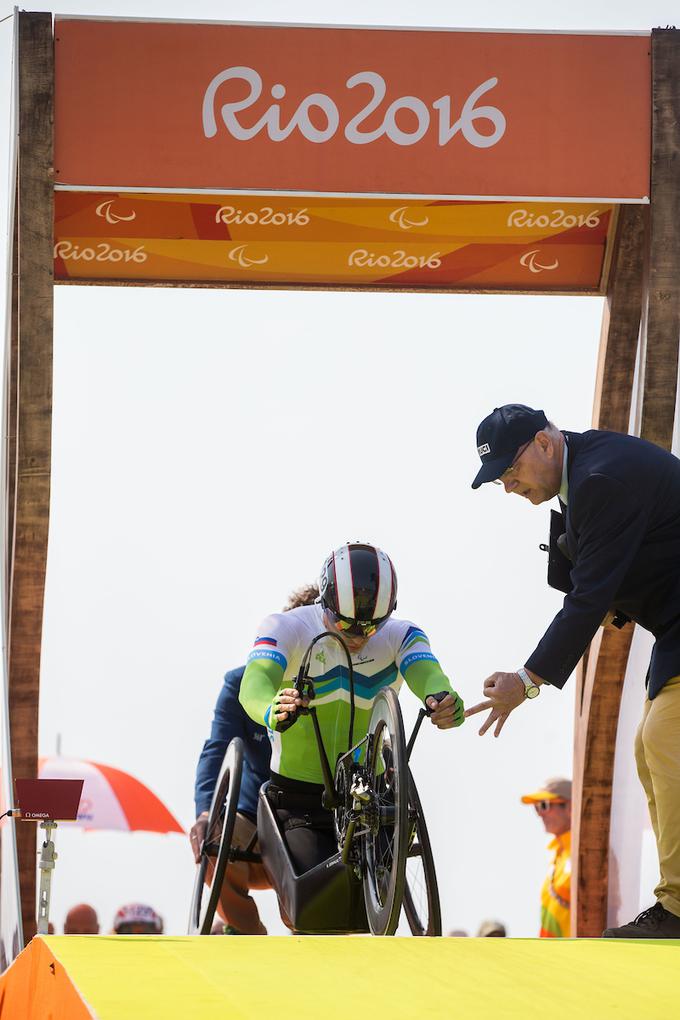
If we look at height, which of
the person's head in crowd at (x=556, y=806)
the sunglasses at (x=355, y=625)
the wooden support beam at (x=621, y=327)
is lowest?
the person's head in crowd at (x=556, y=806)

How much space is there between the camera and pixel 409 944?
2.95 meters

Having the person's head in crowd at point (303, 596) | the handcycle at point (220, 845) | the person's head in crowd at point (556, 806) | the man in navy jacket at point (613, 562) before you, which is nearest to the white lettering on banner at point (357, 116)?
the person's head in crowd at point (303, 596)

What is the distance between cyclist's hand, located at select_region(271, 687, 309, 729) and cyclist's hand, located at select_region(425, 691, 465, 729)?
0.43 metres

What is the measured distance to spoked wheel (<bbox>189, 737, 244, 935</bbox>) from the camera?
4.73m

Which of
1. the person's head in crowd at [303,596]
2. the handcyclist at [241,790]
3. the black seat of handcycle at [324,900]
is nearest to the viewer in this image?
the black seat of handcycle at [324,900]

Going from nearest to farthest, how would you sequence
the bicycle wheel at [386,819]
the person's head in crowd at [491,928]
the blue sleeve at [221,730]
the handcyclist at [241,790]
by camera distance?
1. the bicycle wheel at [386,819]
2. the handcyclist at [241,790]
3. the blue sleeve at [221,730]
4. the person's head in crowd at [491,928]

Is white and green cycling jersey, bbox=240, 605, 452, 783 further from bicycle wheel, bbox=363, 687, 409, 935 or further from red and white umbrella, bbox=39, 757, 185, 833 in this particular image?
red and white umbrella, bbox=39, 757, 185, 833

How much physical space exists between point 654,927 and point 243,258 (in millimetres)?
4460

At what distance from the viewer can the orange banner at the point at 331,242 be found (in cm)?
711

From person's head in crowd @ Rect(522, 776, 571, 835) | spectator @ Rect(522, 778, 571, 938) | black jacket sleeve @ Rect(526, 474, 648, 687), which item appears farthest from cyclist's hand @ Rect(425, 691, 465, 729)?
person's head in crowd @ Rect(522, 776, 571, 835)

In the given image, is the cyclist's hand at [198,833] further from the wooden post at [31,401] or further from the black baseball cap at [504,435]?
the black baseball cap at [504,435]

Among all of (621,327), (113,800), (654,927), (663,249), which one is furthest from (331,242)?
(113,800)

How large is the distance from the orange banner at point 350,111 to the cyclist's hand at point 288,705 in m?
2.78

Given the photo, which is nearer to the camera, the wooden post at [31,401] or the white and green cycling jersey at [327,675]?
the white and green cycling jersey at [327,675]
